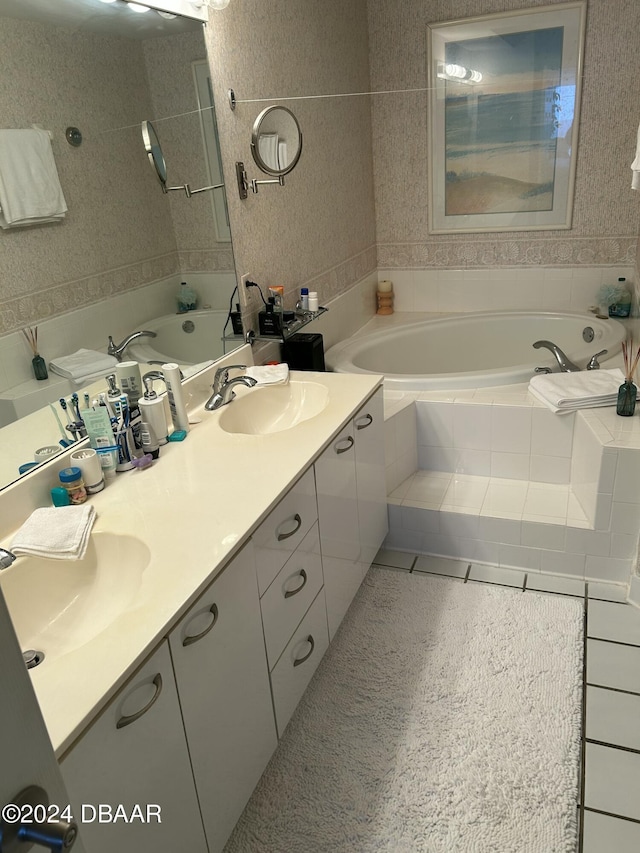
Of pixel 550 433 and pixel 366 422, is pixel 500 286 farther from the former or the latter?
pixel 366 422

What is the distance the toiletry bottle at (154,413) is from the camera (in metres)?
1.76

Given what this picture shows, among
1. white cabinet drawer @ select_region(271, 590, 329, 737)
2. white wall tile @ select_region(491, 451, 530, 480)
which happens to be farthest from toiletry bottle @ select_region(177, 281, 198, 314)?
white wall tile @ select_region(491, 451, 530, 480)

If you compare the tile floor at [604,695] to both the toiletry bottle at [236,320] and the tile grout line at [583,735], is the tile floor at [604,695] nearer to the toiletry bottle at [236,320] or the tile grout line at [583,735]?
the tile grout line at [583,735]

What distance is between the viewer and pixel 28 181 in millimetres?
1428

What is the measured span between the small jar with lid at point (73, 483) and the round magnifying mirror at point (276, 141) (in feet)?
4.87

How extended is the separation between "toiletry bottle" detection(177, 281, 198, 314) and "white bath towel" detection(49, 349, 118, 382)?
14.5 inches

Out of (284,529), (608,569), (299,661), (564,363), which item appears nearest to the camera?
(284,529)

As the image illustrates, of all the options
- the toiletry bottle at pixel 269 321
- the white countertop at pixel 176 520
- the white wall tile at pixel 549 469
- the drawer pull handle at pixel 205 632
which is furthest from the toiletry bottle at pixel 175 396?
the white wall tile at pixel 549 469

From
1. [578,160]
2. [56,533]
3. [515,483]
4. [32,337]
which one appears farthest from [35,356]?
[578,160]

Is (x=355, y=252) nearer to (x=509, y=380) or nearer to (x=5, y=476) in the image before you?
(x=509, y=380)

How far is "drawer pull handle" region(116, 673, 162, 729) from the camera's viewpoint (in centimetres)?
102

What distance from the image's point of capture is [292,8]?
2.68 m

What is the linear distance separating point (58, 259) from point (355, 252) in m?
2.33

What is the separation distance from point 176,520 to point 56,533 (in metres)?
0.25
